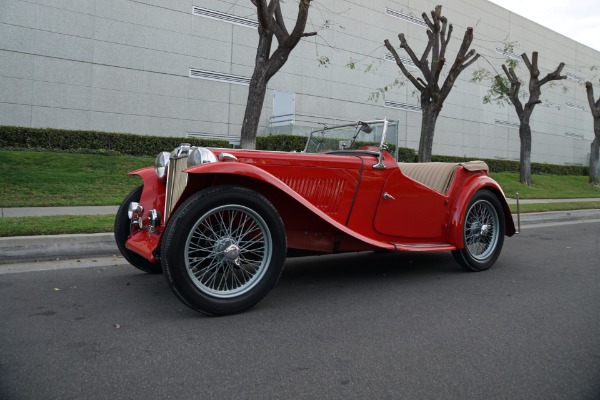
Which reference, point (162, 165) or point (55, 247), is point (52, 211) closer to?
point (55, 247)

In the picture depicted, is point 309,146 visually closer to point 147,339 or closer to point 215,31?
point 147,339

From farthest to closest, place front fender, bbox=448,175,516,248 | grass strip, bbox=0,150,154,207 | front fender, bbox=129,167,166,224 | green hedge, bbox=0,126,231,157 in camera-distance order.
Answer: green hedge, bbox=0,126,231,157 < grass strip, bbox=0,150,154,207 < front fender, bbox=448,175,516,248 < front fender, bbox=129,167,166,224

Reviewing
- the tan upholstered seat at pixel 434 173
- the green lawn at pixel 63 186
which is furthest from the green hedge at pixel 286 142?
the tan upholstered seat at pixel 434 173

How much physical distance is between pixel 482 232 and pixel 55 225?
210 inches

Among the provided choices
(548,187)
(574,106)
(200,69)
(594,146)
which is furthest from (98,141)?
(574,106)

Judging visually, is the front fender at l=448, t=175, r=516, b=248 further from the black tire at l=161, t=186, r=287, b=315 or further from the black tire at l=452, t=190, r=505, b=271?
the black tire at l=161, t=186, r=287, b=315

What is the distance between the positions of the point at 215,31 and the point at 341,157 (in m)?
16.0

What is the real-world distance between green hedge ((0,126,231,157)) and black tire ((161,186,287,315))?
10.6m

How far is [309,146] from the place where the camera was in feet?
18.5

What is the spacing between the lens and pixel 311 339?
310cm

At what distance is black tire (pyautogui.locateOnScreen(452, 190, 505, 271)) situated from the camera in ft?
17.0

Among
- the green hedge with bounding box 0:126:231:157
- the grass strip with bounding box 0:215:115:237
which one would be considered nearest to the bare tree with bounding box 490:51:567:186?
the green hedge with bounding box 0:126:231:157

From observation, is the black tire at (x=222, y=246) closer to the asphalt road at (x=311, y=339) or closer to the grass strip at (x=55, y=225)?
the asphalt road at (x=311, y=339)

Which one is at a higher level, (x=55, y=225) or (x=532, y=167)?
(x=532, y=167)
